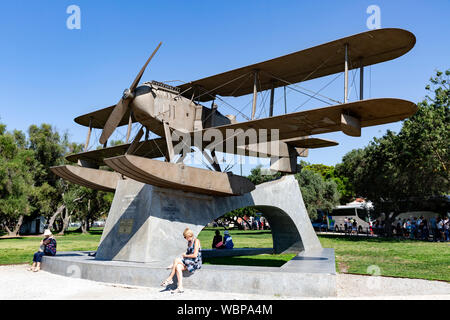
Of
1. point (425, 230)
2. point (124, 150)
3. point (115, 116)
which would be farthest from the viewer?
point (425, 230)

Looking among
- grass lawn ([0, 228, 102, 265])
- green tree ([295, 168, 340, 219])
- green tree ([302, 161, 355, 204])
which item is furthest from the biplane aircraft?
green tree ([302, 161, 355, 204])

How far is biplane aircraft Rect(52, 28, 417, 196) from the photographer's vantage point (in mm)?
10086

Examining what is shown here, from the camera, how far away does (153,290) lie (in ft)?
26.6

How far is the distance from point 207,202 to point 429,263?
8.51 meters

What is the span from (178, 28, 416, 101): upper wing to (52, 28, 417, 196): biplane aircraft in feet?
0.09

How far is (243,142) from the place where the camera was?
45.2 ft

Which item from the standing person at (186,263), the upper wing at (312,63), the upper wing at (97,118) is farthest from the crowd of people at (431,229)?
the standing person at (186,263)

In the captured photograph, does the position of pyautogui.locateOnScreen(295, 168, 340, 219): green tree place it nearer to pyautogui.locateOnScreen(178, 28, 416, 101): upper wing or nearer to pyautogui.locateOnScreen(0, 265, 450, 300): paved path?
pyautogui.locateOnScreen(178, 28, 416, 101): upper wing

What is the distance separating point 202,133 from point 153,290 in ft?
19.6

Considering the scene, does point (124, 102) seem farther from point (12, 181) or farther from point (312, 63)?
point (12, 181)

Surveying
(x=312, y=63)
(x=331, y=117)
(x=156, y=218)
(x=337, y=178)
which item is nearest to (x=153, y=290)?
(x=156, y=218)

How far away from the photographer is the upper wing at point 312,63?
10.3 m

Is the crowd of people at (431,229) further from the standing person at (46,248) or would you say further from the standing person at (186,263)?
the standing person at (46,248)

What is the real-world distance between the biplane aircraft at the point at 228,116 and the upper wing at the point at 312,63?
3 cm
